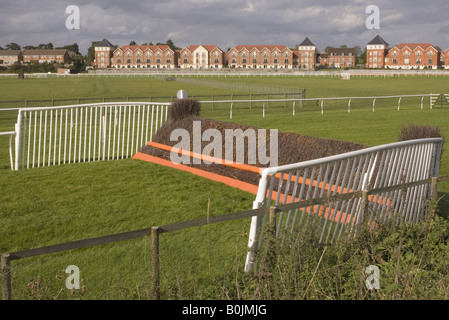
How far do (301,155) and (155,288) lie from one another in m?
4.56

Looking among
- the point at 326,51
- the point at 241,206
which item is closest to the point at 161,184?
the point at 241,206

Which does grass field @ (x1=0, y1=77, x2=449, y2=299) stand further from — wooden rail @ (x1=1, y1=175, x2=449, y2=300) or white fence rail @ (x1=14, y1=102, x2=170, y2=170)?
white fence rail @ (x1=14, y1=102, x2=170, y2=170)

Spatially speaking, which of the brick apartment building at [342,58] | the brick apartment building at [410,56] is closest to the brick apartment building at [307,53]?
the brick apartment building at [410,56]

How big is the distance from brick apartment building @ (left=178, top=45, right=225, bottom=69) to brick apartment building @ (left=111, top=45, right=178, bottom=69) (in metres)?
3.30

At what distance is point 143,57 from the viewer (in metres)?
137

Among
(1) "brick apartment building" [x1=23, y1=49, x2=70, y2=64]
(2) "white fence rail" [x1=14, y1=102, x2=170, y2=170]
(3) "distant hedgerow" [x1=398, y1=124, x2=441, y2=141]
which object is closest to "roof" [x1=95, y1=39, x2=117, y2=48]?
(1) "brick apartment building" [x1=23, y1=49, x2=70, y2=64]

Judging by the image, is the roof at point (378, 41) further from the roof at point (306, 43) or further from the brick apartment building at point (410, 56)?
the roof at point (306, 43)

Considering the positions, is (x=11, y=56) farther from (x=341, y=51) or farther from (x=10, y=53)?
(x=341, y=51)

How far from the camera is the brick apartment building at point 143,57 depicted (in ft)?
445

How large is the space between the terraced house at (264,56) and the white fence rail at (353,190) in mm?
130983

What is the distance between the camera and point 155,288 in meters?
3.94

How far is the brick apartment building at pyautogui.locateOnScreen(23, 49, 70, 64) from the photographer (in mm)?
150875

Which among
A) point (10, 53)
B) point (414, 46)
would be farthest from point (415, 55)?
point (10, 53)

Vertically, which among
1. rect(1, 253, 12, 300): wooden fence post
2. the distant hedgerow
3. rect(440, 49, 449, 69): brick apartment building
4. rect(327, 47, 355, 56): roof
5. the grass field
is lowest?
the grass field
